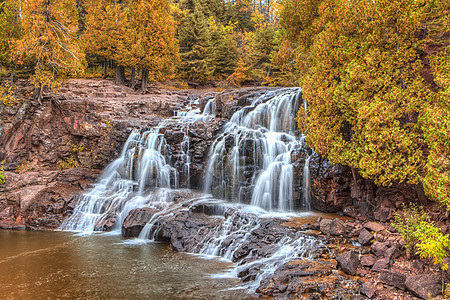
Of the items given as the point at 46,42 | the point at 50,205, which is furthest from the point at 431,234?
the point at 46,42

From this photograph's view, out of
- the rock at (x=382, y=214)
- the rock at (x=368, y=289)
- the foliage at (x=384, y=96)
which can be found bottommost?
the rock at (x=368, y=289)

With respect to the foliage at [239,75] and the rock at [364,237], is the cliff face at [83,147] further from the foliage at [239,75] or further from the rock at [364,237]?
the foliage at [239,75]

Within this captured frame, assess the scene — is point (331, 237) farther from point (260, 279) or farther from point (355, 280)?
point (260, 279)

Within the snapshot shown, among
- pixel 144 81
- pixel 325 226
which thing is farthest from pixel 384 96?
pixel 144 81

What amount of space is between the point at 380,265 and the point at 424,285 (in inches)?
40.8

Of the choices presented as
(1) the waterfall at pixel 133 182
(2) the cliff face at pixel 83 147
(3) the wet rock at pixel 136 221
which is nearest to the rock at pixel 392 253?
(2) the cliff face at pixel 83 147

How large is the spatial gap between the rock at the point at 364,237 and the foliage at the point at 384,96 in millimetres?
1653

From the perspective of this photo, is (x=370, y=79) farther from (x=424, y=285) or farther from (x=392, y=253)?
(x=424, y=285)

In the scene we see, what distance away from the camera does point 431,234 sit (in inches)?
249

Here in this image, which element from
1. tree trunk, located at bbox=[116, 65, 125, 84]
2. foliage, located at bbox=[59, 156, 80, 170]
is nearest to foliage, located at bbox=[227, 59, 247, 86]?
tree trunk, located at bbox=[116, 65, 125, 84]

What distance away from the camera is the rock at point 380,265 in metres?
6.88

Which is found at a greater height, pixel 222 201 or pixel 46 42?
pixel 46 42

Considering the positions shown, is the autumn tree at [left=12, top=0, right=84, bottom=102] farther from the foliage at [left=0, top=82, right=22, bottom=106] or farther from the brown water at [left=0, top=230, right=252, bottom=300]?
the brown water at [left=0, top=230, right=252, bottom=300]

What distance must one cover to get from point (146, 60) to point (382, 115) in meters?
18.4
